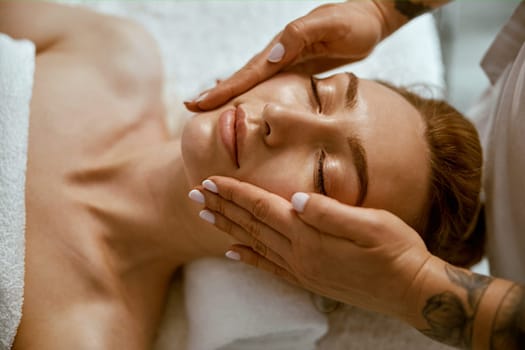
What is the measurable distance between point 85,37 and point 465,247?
3.53 ft

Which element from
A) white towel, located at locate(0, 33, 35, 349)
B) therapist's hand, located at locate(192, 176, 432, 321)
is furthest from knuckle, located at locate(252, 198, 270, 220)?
white towel, located at locate(0, 33, 35, 349)

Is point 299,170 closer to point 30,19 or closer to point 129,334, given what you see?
point 129,334

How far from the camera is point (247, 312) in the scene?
1268 millimetres

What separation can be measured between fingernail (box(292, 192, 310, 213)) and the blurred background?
135 cm

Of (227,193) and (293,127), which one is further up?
(293,127)

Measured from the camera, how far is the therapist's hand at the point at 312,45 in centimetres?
115

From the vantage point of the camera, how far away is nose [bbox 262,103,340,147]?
1027mm

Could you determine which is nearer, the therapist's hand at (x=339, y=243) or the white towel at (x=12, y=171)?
the therapist's hand at (x=339, y=243)

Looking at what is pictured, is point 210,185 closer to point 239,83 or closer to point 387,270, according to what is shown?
point 239,83

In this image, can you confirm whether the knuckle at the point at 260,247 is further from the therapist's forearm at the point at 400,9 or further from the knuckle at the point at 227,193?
the therapist's forearm at the point at 400,9

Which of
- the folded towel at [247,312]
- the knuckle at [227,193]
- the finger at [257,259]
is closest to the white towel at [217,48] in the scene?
the folded towel at [247,312]

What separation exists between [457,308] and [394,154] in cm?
30

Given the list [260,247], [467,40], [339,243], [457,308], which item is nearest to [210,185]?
[260,247]

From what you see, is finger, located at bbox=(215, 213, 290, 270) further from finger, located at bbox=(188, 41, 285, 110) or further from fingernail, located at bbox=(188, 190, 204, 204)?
finger, located at bbox=(188, 41, 285, 110)
